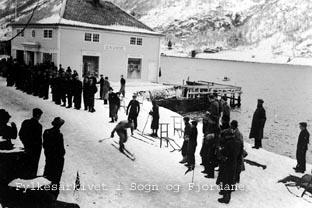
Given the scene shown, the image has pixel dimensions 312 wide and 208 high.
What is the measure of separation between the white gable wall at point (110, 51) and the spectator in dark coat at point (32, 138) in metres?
24.5

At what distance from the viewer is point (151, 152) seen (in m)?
14.1

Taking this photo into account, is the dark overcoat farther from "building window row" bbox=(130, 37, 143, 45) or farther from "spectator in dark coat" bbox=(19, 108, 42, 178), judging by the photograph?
"building window row" bbox=(130, 37, 143, 45)

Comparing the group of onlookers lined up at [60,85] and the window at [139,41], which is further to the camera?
the window at [139,41]

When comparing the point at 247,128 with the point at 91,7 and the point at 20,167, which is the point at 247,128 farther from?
the point at 20,167

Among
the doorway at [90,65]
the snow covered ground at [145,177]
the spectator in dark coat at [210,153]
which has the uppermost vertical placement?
the doorway at [90,65]

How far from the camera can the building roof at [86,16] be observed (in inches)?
1352

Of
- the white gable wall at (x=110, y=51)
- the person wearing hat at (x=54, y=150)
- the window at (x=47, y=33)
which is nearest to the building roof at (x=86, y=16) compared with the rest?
the white gable wall at (x=110, y=51)

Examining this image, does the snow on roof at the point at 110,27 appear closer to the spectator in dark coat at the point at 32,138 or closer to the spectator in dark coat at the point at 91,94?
the spectator in dark coat at the point at 91,94

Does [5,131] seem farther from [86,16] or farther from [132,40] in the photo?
[132,40]

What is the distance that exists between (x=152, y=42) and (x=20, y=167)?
29.9m

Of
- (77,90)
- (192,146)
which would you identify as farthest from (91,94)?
(192,146)

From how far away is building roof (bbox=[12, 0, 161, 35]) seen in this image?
113 feet

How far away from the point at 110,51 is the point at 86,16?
3814 millimetres

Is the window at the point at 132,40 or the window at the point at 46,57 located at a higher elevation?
the window at the point at 132,40
